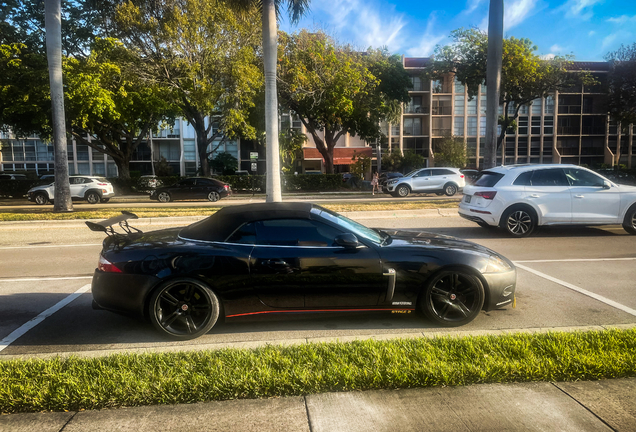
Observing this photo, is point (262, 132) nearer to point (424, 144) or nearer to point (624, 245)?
point (624, 245)

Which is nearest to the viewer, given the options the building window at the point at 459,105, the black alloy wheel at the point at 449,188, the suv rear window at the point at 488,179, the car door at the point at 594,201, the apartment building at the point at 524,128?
the car door at the point at 594,201

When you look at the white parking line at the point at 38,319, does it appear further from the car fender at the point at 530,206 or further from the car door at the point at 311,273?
the car fender at the point at 530,206

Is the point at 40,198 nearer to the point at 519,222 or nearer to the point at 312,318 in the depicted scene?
the point at 519,222

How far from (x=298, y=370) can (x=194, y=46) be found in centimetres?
2519

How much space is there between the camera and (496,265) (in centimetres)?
503

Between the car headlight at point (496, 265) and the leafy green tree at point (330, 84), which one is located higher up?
the leafy green tree at point (330, 84)

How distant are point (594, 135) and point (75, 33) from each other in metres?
61.8

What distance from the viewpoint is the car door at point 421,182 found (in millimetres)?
26422

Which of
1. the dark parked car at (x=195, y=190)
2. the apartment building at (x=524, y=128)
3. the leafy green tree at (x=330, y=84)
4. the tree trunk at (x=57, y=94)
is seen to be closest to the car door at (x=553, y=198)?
the tree trunk at (x=57, y=94)

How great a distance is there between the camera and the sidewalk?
298 cm

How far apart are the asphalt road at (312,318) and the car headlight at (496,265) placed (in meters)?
0.60

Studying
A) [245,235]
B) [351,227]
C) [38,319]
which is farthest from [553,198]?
[38,319]

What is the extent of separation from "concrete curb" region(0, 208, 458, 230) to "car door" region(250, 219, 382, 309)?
9281mm

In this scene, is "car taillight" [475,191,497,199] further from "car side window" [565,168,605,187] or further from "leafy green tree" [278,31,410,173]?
"leafy green tree" [278,31,410,173]
